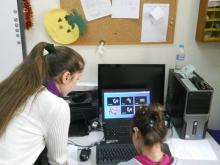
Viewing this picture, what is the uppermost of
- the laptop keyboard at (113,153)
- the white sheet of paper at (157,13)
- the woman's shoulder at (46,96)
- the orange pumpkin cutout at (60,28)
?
the white sheet of paper at (157,13)

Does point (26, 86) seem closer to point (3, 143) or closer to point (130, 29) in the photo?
point (3, 143)

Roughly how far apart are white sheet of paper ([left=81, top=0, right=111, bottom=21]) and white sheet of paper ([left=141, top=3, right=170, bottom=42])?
0.25 metres

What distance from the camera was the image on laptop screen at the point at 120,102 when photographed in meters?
1.78

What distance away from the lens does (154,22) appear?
1.88 metres

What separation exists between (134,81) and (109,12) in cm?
48

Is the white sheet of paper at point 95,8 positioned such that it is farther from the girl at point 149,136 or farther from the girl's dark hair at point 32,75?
the girl at point 149,136

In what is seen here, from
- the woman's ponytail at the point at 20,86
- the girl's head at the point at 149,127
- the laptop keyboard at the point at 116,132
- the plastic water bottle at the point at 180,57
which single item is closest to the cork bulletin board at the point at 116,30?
the plastic water bottle at the point at 180,57

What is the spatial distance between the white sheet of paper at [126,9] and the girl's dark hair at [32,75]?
0.68 metres

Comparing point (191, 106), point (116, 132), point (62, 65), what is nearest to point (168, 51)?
point (191, 106)

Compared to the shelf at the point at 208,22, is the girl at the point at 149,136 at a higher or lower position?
lower

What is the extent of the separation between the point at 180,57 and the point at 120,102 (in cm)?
55

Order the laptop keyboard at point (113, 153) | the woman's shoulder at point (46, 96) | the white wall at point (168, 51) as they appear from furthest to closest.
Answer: the white wall at point (168, 51) → the laptop keyboard at point (113, 153) → the woman's shoulder at point (46, 96)

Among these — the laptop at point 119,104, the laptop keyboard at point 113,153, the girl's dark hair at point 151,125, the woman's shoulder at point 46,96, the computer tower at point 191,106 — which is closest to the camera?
the girl's dark hair at point 151,125

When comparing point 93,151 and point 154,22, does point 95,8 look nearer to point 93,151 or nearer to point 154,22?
point 154,22
